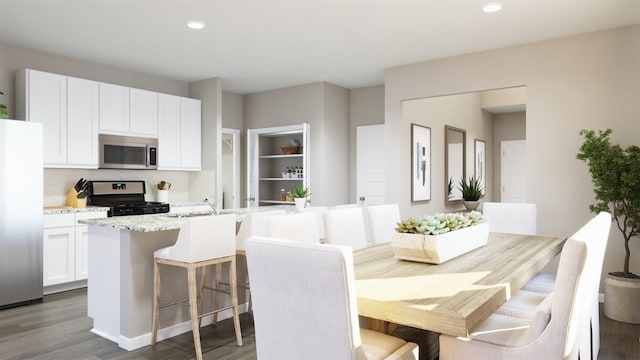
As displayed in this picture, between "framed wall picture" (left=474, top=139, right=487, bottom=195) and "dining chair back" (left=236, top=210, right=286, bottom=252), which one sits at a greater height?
"framed wall picture" (left=474, top=139, right=487, bottom=195)

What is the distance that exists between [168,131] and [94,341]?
3.09m

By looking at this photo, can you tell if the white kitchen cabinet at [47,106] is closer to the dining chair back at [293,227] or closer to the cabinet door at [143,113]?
the cabinet door at [143,113]

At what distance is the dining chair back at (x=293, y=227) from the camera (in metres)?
2.60

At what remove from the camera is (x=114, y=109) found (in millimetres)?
4926

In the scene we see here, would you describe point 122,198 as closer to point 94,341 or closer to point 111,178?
point 111,178

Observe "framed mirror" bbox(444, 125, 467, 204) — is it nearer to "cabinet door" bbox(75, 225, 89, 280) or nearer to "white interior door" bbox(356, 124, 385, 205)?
"white interior door" bbox(356, 124, 385, 205)

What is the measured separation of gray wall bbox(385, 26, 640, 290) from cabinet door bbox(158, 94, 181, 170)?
3.45 meters

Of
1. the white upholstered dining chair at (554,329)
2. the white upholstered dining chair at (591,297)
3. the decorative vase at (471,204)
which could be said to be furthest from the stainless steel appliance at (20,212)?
the decorative vase at (471,204)

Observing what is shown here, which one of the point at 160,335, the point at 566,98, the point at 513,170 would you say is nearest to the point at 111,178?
the point at 160,335

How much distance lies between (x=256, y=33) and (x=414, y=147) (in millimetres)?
2435

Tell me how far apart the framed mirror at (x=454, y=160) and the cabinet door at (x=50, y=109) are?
16.4 feet

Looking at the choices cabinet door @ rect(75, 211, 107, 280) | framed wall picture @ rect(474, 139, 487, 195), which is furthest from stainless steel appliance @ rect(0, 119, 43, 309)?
framed wall picture @ rect(474, 139, 487, 195)

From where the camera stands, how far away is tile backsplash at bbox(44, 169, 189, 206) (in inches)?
183

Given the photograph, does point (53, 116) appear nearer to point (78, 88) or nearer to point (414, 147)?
point (78, 88)
